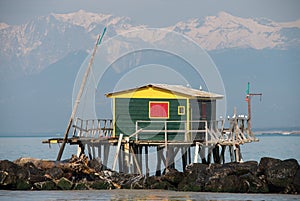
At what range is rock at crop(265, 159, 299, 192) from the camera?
3756cm

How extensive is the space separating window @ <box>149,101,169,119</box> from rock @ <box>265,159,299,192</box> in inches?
338

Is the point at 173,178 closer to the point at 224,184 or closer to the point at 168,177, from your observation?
the point at 168,177

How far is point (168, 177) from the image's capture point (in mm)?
39781

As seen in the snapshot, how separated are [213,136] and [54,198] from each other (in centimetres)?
1092

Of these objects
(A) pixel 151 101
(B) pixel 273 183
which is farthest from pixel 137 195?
(A) pixel 151 101

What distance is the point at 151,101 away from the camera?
45438 mm

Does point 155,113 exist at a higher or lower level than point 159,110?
lower

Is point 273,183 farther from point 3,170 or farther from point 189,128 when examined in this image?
point 3,170

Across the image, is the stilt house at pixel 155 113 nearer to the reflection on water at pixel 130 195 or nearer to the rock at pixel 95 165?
the rock at pixel 95 165

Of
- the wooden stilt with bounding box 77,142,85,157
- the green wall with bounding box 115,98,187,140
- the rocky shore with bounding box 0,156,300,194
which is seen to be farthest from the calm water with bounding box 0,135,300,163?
the rocky shore with bounding box 0,156,300,194

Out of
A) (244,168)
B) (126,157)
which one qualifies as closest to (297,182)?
(244,168)

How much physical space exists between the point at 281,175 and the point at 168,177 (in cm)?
502

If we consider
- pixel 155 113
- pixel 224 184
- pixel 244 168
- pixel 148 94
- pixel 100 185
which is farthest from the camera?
pixel 148 94

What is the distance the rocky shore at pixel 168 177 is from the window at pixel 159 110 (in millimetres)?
4720
